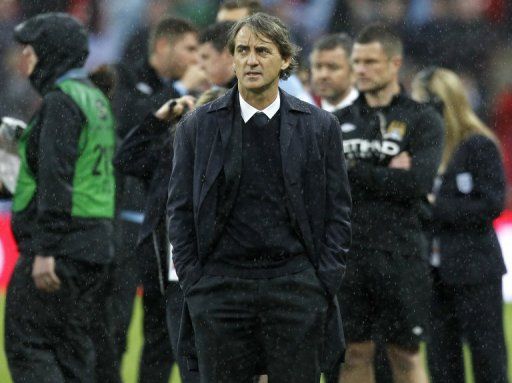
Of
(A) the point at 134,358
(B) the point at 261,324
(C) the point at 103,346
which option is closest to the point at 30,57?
(C) the point at 103,346

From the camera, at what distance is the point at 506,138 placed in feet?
55.7

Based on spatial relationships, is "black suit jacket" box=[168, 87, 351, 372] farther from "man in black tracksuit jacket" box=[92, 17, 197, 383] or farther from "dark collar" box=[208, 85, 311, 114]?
"man in black tracksuit jacket" box=[92, 17, 197, 383]

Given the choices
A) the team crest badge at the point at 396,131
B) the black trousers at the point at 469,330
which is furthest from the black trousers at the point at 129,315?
the black trousers at the point at 469,330

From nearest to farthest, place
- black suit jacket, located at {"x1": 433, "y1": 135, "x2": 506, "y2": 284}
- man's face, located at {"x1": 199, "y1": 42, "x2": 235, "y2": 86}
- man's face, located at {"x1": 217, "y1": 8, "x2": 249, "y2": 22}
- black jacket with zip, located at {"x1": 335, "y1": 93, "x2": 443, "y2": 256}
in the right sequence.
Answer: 1. man's face, located at {"x1": 199, "y1": 42, "x2": 235, "y2": 86}
2. black jacket with zip, located at {"x1": 335, "y1": 93, "x2": 443, "y2": 256}
3. black suit jacket, located at {"x1": 433, "y1": 135, "x2": 506, "y2": 284}
4. man's face, located at {"x1": 217, "y1": 8, "x2": 249, "y2": 22}


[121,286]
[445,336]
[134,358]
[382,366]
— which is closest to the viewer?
[445,336]

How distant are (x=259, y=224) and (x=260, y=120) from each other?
1.42 ft

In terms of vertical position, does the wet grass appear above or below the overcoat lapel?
below

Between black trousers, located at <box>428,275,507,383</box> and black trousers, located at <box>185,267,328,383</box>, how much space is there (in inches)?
104

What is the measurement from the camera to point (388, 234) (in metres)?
7.25

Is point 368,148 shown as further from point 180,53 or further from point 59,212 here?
point 59,212

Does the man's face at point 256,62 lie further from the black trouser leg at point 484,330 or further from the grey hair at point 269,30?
the black trouser leg at point 484,330

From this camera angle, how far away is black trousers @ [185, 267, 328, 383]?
5125 millimetres

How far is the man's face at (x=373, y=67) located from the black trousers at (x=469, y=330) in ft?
4.35

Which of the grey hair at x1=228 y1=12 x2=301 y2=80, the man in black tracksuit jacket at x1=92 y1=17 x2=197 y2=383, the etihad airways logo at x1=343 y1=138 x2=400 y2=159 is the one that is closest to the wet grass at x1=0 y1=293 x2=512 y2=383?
the man in black tracksuit jacket at x1=92 y1=17 x2=197 y2=383
